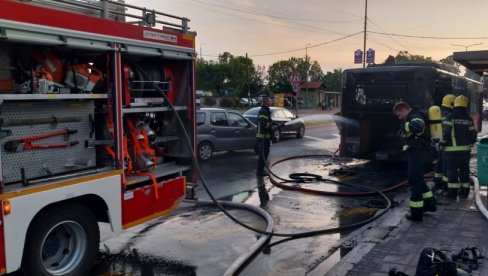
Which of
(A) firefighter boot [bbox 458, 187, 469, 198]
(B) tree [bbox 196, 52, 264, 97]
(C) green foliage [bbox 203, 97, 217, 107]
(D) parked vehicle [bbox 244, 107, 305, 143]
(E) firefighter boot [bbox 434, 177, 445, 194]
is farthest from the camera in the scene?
(B) tree [bbox 196, 52, 264, 97]

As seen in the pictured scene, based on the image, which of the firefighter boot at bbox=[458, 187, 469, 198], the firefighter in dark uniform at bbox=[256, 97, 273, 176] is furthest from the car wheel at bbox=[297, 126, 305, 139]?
the firefighter boot at bbox=[458, 187, 469, 198]

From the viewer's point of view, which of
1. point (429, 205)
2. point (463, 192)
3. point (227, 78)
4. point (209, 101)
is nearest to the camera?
point (429, 205)

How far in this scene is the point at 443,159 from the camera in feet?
28.9

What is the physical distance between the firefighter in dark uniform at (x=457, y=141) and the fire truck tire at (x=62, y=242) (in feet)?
19.6

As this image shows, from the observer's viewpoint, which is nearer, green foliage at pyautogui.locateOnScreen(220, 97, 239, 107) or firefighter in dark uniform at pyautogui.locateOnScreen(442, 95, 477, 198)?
firefighter in dark uniform at pyautogui.locateOnScreen(442, 95, 477, 198)

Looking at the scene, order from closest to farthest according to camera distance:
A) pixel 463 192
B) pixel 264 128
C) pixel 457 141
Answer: pixel 457 141 < pixel 463 192 < pixel 264 128

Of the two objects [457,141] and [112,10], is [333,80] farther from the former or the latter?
[112,10]

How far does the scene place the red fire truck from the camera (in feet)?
13.4

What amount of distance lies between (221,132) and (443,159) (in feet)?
21.3

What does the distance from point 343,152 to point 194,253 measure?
7.20m

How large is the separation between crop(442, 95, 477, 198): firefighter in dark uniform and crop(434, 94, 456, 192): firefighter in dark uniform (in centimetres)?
15

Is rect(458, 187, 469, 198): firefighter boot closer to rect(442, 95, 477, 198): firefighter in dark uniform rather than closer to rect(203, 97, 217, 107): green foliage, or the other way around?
rect(442, 95, 477, 198): firefighter in dark uniform

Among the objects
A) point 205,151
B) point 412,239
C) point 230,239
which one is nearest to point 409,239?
point 412,239

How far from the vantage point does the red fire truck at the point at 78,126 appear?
408 cm
